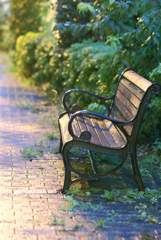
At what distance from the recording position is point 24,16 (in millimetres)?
15258

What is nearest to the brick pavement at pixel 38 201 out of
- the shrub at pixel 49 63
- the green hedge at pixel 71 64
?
the green hedge at pixel 71 64

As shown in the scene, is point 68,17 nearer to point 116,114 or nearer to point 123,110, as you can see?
point 116,114

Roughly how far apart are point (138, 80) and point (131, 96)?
20cm

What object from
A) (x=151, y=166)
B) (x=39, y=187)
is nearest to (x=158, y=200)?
(x=151, y=166)

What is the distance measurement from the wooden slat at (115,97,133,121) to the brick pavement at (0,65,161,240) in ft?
3.34

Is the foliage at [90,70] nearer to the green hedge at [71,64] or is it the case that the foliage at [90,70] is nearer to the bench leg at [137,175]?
the green hedge at [71,64]

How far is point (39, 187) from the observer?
136 inches

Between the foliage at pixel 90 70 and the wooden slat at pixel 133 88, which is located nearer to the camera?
the wooden slat at pixel 133 88

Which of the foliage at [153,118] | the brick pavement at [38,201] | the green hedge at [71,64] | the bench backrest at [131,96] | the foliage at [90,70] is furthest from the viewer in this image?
the green hedge at [71,64]

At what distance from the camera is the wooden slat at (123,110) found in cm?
353

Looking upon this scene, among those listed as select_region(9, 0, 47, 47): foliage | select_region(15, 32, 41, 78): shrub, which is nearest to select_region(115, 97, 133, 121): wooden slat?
select_region(15, 32, 41, 78): shrub


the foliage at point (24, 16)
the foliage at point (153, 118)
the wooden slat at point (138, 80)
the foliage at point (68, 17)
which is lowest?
the foliage at point (24, 16)

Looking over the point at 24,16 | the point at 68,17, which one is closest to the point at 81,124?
the point at 68,17

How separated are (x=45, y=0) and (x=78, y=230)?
1493 cm
